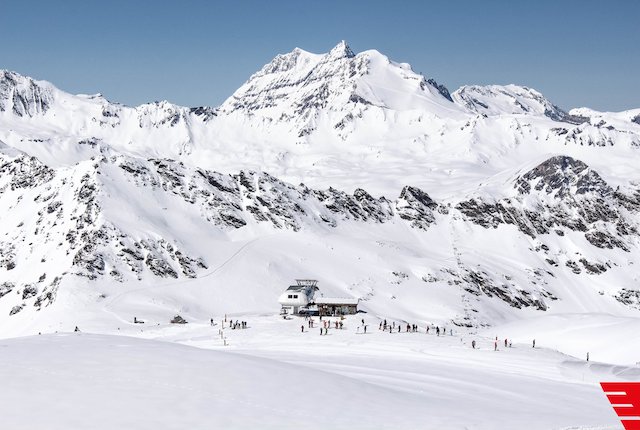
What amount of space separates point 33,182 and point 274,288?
75943 mm

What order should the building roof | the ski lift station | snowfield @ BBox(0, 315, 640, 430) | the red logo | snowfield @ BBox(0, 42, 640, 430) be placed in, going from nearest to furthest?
the red logo < snowfield @ BBox(0, 315, 640, 430) < snowfield @ BBox(0, 42, 640, 430) < the ski lift station < the building roof

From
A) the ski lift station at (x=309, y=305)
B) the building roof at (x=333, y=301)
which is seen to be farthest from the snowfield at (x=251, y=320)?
the building roof at (x=333, y=301)

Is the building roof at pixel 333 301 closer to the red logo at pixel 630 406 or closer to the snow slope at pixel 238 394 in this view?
the snow slope at pixel 238 394

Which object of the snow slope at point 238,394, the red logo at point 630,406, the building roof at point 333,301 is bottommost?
the snow slope at point 238,394

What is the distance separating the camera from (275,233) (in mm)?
174875

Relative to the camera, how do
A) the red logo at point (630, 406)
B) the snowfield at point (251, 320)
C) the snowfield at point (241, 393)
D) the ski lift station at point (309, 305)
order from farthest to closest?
the ski lift station at point (309, 305)
the snowfield at point (251, 320)
the snowfield at point (241, 393)
the red logo at point (630, 406)

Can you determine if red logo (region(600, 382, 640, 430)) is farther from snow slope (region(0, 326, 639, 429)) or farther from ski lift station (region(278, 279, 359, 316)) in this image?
ski lift station (region(278, 279, 359, 316))

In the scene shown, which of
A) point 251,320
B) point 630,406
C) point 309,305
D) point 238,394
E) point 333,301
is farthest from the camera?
point 333,301

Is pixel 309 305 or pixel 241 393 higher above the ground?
pixel 309 305

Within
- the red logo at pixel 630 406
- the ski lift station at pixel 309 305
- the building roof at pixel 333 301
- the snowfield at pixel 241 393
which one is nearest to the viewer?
the red logo at pixel 630 406

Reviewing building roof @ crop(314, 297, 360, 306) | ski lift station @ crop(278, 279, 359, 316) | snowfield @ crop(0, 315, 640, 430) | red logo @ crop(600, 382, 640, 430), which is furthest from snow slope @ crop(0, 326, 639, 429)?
building roof @ crop(314, 297, 360, 306)

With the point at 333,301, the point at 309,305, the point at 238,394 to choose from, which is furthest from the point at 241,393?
the point at 333,301

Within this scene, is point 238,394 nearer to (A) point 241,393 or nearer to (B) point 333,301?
(A) point 241,393

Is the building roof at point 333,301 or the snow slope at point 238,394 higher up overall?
the building roof at point 333,301
